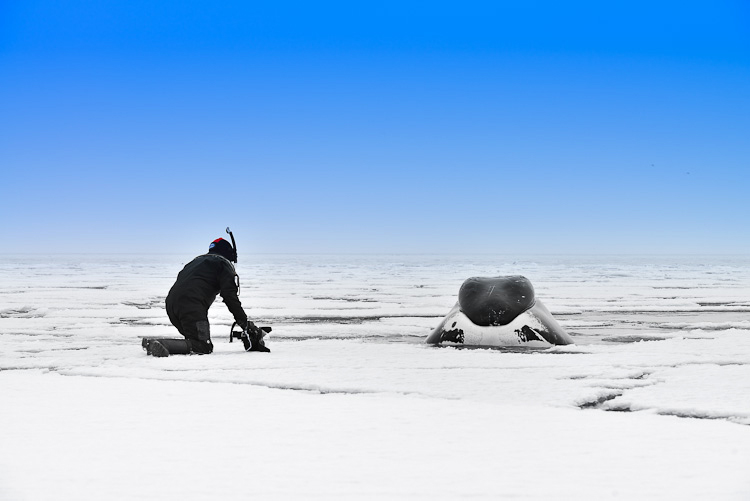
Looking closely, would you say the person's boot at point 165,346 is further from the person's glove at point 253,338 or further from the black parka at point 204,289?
the person's glove at point 253,338

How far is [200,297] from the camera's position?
8430 mm

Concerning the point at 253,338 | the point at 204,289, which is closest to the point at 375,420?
the point at 253,338

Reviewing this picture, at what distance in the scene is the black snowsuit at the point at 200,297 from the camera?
27.4 ft

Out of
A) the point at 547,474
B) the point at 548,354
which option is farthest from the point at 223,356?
the point at 547,474

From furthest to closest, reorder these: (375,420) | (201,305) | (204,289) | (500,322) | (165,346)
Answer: (500,322) < (204,289) < (201,305) < (165,346) < (375,420)

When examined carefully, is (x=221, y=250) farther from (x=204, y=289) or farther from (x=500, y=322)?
(x=500, y=322)

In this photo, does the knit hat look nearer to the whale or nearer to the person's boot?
the person's boot

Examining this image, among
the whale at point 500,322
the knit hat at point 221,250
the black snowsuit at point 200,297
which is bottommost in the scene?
the whale at point 500,322

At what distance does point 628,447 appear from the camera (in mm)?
4012

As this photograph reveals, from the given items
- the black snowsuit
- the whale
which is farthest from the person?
the whale

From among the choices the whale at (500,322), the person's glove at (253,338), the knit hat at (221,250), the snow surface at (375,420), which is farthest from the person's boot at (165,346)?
the whale at (500,322)

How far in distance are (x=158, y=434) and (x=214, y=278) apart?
4.33 meters

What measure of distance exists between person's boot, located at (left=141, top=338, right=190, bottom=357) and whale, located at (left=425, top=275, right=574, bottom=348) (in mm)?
3100

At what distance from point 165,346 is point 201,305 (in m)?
0.58
